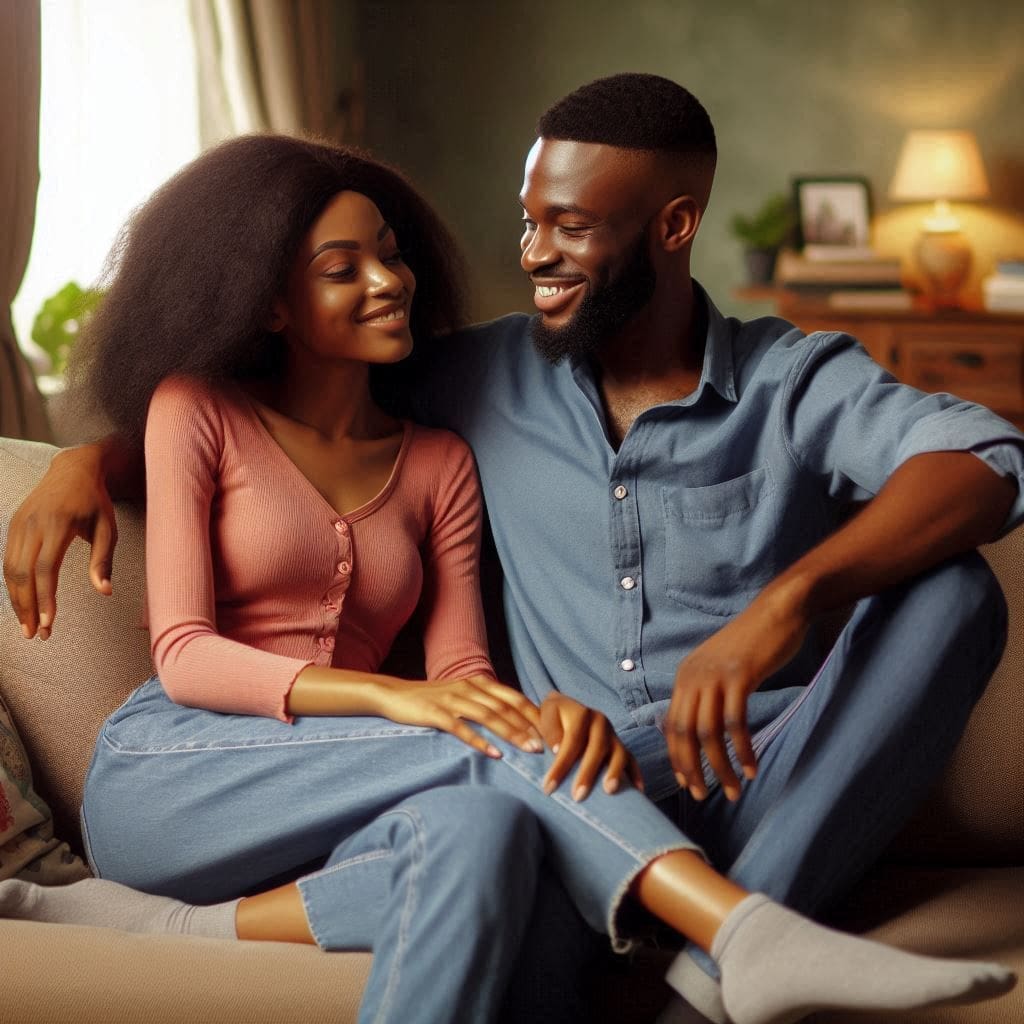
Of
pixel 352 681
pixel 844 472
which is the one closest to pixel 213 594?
pixel 352 681

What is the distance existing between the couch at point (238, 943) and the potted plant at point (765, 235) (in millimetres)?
3496

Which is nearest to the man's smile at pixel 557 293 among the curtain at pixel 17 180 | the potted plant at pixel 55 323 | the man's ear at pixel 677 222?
the man's ear at pixel 677 222

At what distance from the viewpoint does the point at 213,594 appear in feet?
4.99

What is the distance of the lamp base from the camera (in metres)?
4.88

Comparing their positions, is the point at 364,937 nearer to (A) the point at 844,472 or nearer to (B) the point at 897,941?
(B) the point at 897,941

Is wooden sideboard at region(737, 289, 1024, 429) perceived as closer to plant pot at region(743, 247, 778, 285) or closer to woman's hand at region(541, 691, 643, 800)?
plant pot at region(743, 247, 778, 285)

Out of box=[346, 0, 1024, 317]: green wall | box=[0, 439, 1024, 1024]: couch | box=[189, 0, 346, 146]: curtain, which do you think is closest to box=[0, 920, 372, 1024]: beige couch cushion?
box=[0, 439, 1024, 1024]: couch

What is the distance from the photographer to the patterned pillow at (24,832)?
58.6 inches

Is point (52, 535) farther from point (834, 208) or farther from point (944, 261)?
point (834, 208)

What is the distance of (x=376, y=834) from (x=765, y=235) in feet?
13.5

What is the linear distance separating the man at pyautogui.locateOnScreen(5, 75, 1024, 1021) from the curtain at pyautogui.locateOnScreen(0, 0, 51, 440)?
1380 millimetres

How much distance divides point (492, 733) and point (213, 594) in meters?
0.39

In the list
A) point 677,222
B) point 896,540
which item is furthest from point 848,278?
point 896,540

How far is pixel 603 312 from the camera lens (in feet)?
5.53
